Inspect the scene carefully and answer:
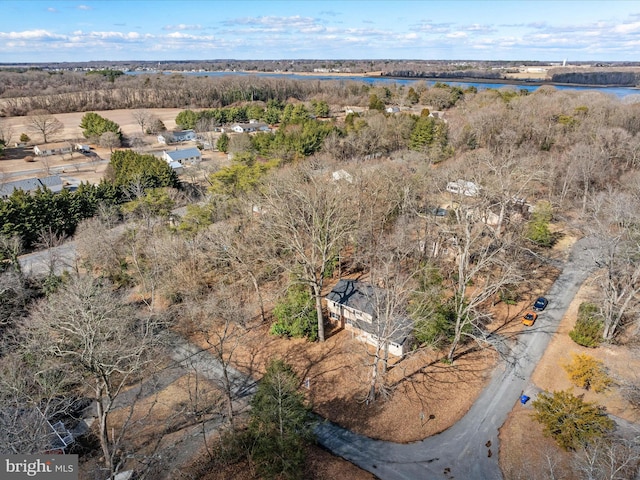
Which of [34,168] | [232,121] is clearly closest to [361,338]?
[34,168]

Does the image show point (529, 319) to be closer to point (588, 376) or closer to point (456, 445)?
point (588, 376)

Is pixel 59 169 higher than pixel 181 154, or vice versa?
pixel 181 154

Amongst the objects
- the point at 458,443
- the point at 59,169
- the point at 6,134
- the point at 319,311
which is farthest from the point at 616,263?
the point at 6,134

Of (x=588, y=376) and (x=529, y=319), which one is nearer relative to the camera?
(x=588, y=376)

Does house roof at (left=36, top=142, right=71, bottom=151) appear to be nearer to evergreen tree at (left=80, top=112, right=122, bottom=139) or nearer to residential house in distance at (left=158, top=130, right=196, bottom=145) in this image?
evergreen tree at (left=80, top=112, right=122, bottom=139)

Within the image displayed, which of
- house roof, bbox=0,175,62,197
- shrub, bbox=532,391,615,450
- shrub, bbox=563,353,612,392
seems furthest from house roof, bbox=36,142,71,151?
shrub, bbox=563,353,612,392
